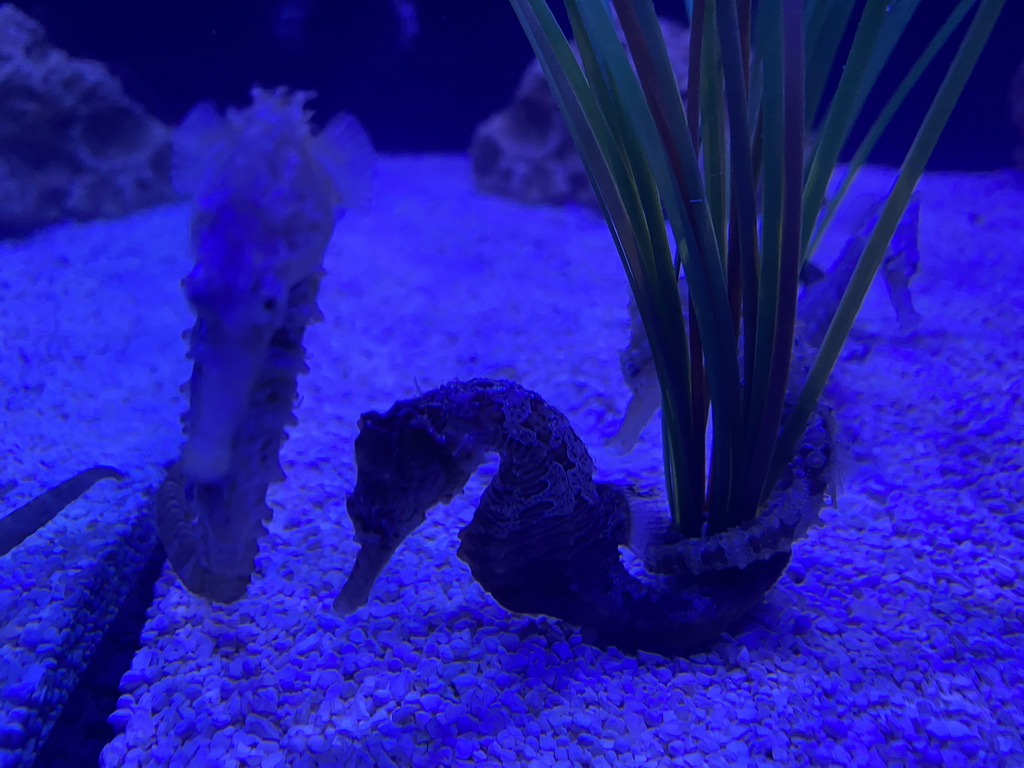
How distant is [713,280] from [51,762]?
82.5 inches

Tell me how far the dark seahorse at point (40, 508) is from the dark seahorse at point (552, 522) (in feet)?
3.67

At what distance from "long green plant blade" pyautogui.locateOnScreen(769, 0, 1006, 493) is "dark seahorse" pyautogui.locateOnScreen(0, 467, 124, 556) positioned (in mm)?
2413

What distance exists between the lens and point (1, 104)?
6090 mm

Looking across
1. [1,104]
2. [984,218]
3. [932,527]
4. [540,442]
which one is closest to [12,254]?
[1,104]

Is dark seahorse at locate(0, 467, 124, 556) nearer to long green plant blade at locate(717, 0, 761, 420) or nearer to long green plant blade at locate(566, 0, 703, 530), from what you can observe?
long green plant blade at locate(566, 0, 703, 530)

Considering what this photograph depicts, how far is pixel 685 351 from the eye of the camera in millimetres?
2066

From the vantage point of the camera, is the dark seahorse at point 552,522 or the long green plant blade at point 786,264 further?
the dark seahorse at point 552,522

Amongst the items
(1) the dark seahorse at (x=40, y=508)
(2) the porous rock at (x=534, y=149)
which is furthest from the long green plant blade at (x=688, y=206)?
(2) the porous rock at (x=534, y=149)

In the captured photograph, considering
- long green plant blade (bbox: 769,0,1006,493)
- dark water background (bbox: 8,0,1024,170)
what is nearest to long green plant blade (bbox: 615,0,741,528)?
long green plant blade (bbox: 769,0,1006,493)

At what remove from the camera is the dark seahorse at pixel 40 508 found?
85.0 inches

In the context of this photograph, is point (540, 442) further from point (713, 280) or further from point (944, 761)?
point (944, 761)

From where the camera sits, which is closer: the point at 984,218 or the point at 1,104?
the point at 1,104

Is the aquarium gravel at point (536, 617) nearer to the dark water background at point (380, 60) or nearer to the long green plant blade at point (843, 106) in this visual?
the long green plant blade at point (843, 106)

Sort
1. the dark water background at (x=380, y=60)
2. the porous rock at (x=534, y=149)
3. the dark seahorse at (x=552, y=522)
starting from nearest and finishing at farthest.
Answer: the dark seahorse at (x=552, y=522), the porous rock at (x=534, y=149), the dark water background at (x=380, y=60)
